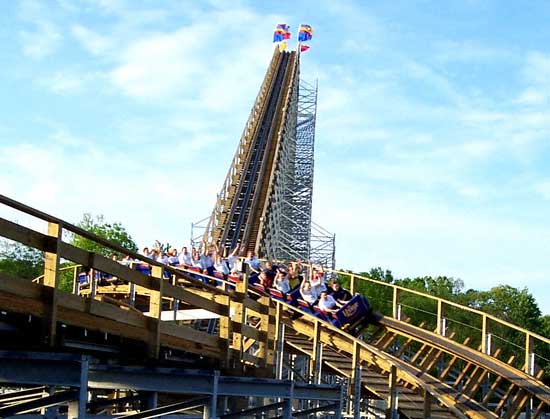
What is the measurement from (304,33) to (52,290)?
62399mm

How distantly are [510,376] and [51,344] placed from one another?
9.55 m

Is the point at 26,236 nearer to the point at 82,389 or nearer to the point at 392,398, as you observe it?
the point at 82,389

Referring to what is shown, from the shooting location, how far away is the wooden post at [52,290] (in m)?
6.91

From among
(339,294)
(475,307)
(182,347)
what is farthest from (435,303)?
(182,347)

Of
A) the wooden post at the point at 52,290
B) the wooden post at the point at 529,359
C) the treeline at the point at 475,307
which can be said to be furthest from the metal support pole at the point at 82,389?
the treeline at the point at 475,307

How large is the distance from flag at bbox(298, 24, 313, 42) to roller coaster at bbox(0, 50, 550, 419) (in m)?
50.5

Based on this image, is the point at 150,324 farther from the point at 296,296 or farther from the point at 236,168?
the point at 236,168

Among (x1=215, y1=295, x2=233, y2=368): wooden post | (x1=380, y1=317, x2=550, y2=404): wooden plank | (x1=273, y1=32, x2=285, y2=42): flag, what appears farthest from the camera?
(x1=273, y1=32, x2=285, y2=42): flag

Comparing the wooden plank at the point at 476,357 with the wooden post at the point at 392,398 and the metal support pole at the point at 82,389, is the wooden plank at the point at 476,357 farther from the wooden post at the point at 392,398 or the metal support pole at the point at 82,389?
the metal support pole at the point at 82,389

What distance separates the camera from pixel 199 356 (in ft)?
34.3

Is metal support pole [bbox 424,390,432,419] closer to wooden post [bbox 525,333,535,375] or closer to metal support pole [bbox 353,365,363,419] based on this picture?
metal support pole [bbox 353,365,363,419]

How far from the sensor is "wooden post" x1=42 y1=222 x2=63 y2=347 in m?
6.91

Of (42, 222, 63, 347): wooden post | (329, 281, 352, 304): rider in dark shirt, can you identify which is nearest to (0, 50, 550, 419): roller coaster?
(42, 222, 63, 347): wooden post

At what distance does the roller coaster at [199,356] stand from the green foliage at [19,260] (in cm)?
2523
